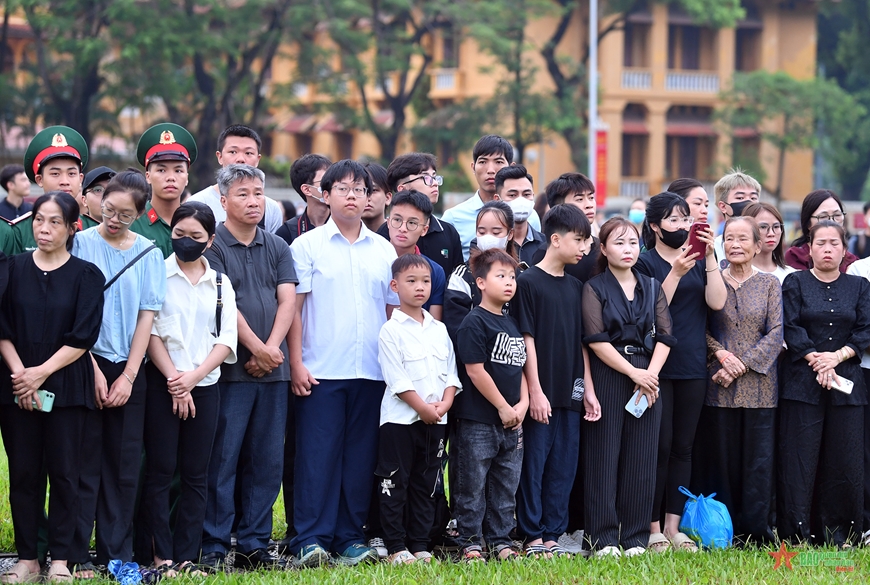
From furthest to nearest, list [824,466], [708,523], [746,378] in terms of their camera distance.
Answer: [824,466] < [746,378] < [708,523]

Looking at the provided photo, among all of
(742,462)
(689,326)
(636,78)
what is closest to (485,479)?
(689,326)

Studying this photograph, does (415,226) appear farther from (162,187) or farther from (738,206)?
(738,206)

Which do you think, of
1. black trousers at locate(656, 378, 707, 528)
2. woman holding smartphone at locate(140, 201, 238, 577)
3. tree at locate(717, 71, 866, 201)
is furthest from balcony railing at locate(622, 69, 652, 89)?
woman holding smartphone at locate(140, 201, 238, 577)

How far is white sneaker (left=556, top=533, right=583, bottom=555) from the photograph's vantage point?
6.07 m

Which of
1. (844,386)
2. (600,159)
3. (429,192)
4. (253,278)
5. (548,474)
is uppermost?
(600,159)

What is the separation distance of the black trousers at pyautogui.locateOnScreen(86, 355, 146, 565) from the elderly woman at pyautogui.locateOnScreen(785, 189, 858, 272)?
13.9 feet

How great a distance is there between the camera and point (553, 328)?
231 inches

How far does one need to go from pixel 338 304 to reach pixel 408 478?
3.40 feet

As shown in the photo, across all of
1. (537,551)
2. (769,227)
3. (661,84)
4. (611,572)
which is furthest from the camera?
(661,84)

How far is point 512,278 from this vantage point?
5.70 metres

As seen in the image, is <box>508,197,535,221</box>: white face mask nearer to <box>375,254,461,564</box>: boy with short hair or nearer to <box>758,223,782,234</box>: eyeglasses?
<box>375,254,461,564</box>: boy with short hair

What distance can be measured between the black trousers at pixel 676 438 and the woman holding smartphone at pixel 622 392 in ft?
0.47

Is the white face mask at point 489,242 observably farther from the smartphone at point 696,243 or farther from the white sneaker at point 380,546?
the white sneaker at point 380,546

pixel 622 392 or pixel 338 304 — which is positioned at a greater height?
pixel 338 304
